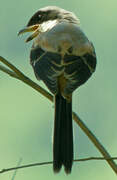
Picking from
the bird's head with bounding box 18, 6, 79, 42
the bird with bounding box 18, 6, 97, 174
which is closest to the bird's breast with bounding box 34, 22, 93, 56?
the bird with bounding box 18, 6, 97, 174

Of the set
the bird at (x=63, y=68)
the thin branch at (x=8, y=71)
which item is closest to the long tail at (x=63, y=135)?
the bird at (x=63, y=68)

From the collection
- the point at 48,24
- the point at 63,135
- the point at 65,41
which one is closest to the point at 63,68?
the point at 65,41

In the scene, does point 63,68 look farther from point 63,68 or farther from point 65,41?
point 65,41

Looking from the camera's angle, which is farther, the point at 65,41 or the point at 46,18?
the point at 46,18

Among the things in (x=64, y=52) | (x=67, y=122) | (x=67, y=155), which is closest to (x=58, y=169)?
(x=67, y=155)

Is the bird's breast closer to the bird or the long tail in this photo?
Result: the bird

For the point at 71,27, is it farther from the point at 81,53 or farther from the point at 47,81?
the point at 47,81

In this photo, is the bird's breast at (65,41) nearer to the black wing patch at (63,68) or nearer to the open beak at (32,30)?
the black wing patch at (63,68)
